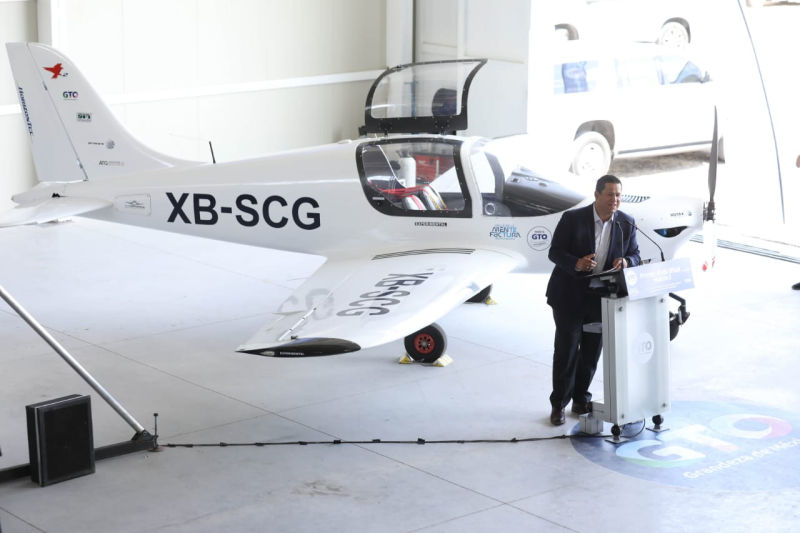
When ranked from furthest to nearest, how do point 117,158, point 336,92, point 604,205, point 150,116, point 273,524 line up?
point 336,92 < point 150,116 < point 117,158 < point 604,205 < point 273,524

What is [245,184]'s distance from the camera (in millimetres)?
9367

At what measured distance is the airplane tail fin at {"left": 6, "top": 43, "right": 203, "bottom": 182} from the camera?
33.0 ft

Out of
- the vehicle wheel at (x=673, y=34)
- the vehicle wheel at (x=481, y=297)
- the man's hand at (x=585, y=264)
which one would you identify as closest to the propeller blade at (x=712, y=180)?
the man's hand at (x=585, y=264)

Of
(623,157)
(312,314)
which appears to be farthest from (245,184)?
(623,157)

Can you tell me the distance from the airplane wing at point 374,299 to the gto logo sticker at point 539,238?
0.19 meters

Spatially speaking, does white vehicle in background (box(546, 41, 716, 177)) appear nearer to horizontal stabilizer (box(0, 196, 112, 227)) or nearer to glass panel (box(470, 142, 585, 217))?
glass panel (box(470, 142, 585, 217))

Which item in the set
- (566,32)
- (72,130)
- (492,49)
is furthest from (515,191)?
(566,32)

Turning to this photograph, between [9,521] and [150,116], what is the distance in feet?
30.2

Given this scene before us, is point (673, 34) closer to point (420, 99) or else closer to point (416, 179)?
point (420, 99)

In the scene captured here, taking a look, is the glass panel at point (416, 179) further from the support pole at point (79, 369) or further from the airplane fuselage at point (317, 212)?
the support pole at point (79, 369)

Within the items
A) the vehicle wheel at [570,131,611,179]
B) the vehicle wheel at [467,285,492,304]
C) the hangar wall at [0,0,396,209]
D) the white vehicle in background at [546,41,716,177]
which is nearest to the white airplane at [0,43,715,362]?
the vehicle wheel at [467,285,492,304]

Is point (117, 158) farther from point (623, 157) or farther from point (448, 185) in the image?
point (623, 157)

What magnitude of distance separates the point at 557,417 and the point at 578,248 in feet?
3.94

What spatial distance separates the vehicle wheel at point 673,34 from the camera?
18344 mm
